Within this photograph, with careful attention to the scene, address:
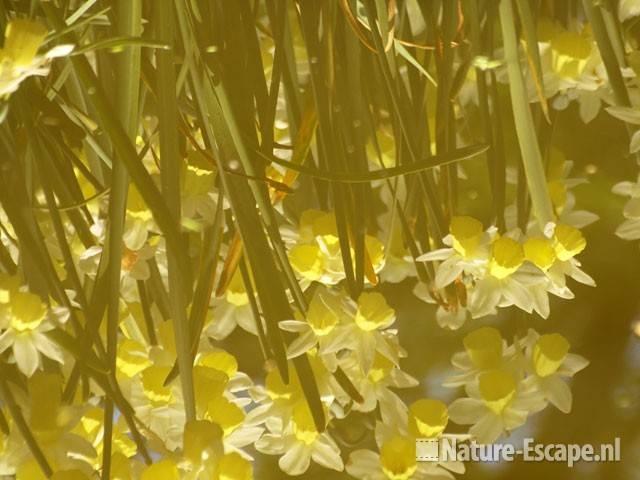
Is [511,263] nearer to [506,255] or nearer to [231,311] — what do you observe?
[506,255]

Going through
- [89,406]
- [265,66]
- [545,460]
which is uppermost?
[265,66]

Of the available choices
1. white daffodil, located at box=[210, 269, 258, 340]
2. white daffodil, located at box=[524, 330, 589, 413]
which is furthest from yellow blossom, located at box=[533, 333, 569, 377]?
white daffodil, located at box=[210, 269, 258, 340]

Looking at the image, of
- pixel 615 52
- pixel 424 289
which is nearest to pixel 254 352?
pixel 424 289

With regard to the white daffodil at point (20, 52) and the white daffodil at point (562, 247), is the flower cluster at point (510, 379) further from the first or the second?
the white daffodil at point (20, 52)

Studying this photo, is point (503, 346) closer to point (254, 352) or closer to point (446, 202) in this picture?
point (446, 202)

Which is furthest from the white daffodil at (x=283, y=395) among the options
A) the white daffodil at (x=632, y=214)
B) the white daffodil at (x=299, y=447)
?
the white daffodil at (x=632, y=214)

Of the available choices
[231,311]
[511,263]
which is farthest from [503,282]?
[231,311]
